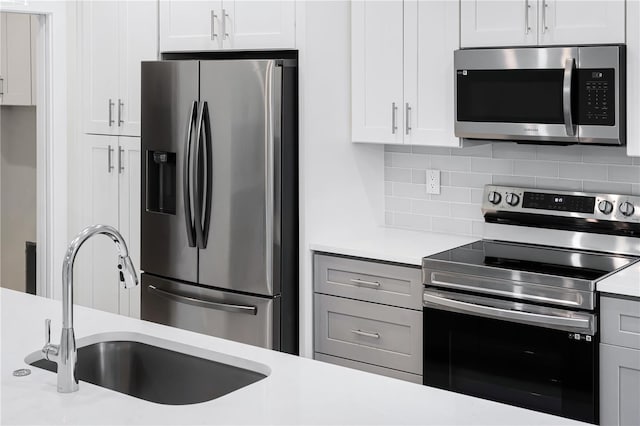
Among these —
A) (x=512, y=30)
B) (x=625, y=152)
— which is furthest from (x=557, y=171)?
(x=512, y=30)

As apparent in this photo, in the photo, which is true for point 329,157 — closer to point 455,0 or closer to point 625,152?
point 455,0

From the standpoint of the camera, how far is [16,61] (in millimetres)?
4707

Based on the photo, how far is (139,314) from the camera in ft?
14.8

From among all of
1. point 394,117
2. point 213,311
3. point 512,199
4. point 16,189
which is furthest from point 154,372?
point 16,189

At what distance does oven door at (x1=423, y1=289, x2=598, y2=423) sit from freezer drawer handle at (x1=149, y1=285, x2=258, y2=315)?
83cm

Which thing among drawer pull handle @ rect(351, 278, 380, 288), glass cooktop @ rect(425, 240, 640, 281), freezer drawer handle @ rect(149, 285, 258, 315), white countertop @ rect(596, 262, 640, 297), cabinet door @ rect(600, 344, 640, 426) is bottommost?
cabinet door @ rect(600, 344, 640, 426)

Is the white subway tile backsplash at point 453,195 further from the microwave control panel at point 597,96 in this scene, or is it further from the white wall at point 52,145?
the white wall at point 52,145

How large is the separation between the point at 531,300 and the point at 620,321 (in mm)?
333

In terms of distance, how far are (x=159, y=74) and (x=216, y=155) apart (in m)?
0.53

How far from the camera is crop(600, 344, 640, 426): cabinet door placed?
2.92m

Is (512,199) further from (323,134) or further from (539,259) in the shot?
(323,134)

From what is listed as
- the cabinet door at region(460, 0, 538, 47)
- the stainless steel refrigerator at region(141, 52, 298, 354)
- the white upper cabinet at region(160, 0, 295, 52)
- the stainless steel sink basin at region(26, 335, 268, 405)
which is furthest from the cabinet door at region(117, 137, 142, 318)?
the stainless steel sink basin at region(26, 335, 268, 405)

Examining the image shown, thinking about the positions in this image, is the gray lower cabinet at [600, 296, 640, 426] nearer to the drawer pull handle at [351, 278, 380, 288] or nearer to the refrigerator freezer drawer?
the drawer pull handle at [351, 278, 380, 288]

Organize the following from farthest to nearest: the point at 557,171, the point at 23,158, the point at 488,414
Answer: the point at 23,158, the point at 557,171, the point at 488,414
